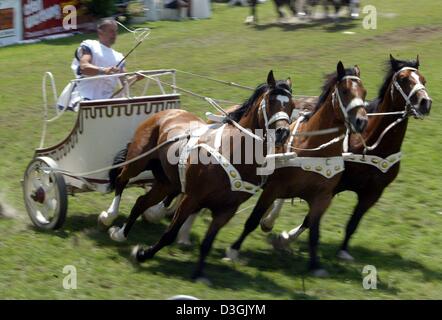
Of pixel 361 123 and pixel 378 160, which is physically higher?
pixel 361 123

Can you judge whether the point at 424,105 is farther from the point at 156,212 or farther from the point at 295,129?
the point at 156,212

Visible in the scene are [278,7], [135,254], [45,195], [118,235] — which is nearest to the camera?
[135,254]

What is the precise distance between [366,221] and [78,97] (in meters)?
3.50

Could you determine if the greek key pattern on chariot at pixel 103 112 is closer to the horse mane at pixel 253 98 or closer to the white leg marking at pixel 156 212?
the white leg marking at pixel 156 212

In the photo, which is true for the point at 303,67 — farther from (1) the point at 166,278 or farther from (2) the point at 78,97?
(1) the point at 166,278

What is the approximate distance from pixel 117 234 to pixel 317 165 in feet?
7.30

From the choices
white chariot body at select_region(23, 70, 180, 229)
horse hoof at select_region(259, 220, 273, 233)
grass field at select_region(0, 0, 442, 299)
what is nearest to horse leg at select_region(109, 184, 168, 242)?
grass field at select_region(0, 0, 442, 299)

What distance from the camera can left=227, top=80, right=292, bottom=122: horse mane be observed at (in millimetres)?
7215

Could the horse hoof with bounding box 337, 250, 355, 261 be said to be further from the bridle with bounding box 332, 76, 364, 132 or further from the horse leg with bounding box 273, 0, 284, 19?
the horse leg with bounding box 273, 0, 284, 19

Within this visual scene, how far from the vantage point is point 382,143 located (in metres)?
8.30

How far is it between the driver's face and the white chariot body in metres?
0.55

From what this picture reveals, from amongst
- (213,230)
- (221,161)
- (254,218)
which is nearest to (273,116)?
(221,161)

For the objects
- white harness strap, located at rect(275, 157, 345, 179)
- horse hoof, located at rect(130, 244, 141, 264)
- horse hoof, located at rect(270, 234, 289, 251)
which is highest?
white harness strap, located at rect(275, 157, 345, 179)

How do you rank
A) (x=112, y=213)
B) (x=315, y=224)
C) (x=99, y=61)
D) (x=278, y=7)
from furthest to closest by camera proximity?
(x=278, y=7)
(x=99, y=61)
(x=112, y=213)
(x=315, y=224)
